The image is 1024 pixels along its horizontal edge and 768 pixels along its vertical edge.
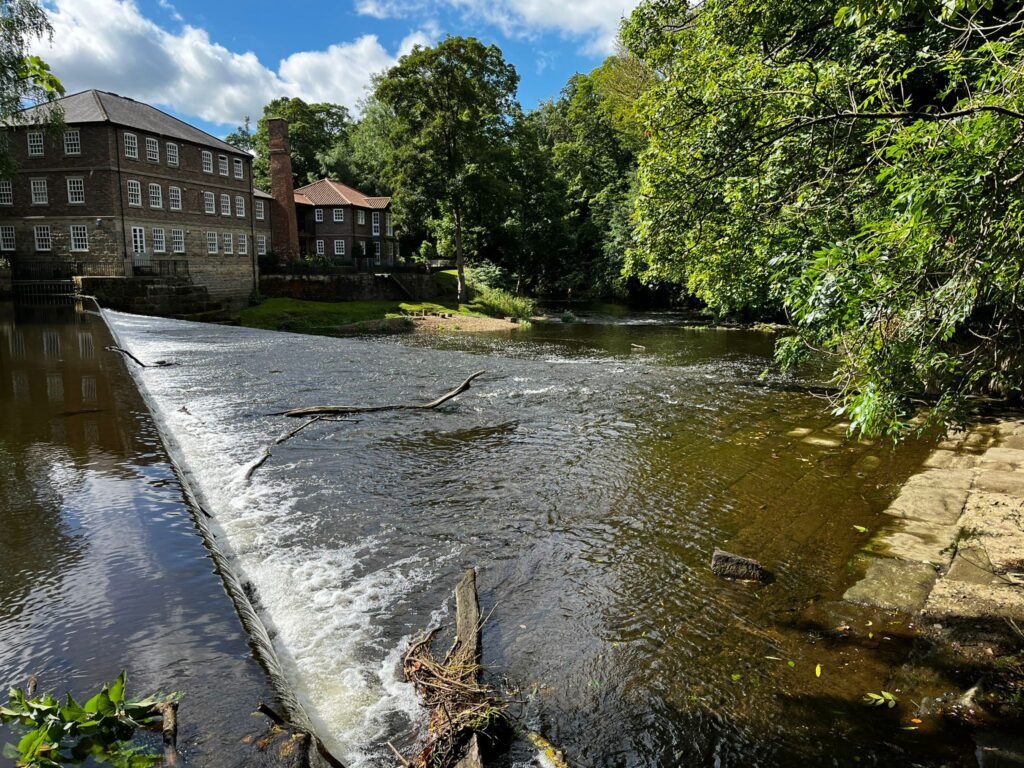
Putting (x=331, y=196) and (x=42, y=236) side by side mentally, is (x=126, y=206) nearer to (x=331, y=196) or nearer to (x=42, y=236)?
(x=42, y=236)

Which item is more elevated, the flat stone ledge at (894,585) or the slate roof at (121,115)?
the slate roof at (121,115)

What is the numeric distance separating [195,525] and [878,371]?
20.3 feet

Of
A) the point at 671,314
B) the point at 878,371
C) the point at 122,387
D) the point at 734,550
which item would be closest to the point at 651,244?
the point at 734,550

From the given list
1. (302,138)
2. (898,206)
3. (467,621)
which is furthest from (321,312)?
(302,138)

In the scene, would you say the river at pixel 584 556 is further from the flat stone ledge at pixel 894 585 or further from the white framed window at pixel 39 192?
the white framed window at pixel 39 192

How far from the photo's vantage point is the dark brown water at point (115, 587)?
3722 mm

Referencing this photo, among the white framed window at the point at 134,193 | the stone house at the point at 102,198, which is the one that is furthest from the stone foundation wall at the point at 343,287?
the white framed window at the point at 134,193

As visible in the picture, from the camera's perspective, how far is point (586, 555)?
286 inches

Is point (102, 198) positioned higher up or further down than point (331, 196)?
further down

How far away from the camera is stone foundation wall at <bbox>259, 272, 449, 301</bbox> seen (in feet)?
144

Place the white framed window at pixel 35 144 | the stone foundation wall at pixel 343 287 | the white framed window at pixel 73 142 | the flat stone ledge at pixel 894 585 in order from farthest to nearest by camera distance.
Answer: the stone foundation wall at pixel 343 287, the white framed window at pixel 35 144, the white framed window at pixel 73 142, the flat stone ledge at pixel 894 585

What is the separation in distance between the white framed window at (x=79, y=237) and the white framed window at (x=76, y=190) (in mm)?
1447

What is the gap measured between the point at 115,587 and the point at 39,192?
44.3 meters

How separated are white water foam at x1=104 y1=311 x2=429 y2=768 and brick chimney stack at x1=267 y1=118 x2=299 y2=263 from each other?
1692 inches
